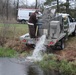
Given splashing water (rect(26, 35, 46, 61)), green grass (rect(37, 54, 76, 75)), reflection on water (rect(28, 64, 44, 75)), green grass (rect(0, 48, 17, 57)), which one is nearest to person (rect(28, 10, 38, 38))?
splashing water (rect(26, 35, 46, 61))

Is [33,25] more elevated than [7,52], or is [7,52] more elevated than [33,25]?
[33,25]

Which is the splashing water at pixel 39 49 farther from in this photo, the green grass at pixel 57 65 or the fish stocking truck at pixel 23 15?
the fish stocking truck at pixel 23 15

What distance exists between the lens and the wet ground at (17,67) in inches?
448

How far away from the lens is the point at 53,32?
15602mm

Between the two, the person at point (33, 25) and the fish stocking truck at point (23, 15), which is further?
the fish stocking truck at point (23, 15)

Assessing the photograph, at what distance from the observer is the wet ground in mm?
11367

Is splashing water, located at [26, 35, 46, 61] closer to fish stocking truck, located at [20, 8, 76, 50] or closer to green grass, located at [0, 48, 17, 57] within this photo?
fish stocking truck, located at [20, 8, 76, 50]

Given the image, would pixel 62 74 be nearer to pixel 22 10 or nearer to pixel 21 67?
pixel 21 67

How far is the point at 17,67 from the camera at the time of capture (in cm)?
1250

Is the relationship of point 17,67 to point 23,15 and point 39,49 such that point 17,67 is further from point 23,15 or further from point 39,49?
point 23,15

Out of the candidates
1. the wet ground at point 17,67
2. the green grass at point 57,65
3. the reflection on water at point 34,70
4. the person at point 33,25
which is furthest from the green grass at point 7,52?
the reflection on water at point 34,70

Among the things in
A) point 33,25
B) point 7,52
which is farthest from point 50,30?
point 7,52

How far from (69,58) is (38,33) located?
369 centimetres

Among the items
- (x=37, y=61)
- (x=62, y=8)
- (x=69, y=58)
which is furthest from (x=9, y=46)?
(x=62, y=8)
